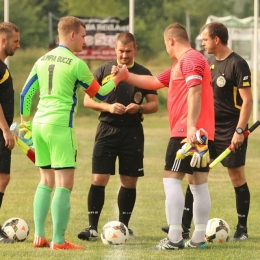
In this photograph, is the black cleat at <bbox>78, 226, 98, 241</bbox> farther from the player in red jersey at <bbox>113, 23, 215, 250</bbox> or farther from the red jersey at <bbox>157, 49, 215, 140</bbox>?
the red jersey at <bbox>157, 49, 215, 140</bbox>

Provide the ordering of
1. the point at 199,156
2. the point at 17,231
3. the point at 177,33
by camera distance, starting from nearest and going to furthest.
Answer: the point at 199,156 < the point at 177,33 < the point at 17,231

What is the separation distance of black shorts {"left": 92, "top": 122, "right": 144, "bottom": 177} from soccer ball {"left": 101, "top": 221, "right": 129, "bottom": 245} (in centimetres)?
82

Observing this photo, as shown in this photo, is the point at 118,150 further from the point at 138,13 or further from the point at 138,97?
the point at 138,13

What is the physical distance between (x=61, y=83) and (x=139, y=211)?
358 centimetres

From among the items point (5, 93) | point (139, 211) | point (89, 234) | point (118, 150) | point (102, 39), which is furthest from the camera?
point (102, 39)

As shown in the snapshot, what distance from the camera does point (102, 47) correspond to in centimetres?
3097

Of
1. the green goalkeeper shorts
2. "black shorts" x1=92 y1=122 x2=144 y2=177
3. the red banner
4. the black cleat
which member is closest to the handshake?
the green goalkeeper shorts

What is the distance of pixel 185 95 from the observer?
8.79m

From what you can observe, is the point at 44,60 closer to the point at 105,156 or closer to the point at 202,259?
the point at 105,156

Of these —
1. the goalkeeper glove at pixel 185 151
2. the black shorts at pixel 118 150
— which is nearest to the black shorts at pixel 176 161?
the goalkeeper glove at pixel 185 151

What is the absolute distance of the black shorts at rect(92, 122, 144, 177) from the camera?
991 centimetres

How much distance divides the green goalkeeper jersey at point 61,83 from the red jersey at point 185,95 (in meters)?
0.79

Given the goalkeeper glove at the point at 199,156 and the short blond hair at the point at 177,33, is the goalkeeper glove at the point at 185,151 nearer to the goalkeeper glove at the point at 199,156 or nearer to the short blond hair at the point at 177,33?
the goalkeeper glove at the point at 199,156

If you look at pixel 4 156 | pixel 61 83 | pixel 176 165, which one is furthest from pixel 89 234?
pixel 61 83
